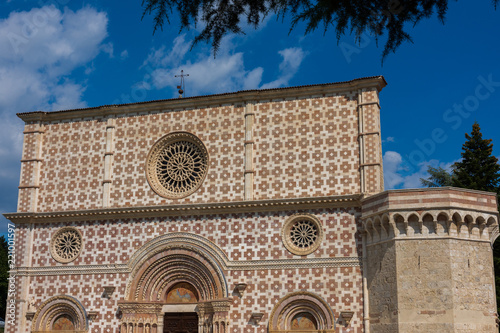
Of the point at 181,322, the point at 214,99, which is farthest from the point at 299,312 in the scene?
the point at 214,99

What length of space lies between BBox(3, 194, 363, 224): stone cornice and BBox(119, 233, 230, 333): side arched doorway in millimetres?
1216

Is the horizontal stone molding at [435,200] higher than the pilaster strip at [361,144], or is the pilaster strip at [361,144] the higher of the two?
the pilaster strip at [361,144]

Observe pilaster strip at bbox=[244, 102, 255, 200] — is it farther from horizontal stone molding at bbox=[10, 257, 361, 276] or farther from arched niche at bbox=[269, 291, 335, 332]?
arched niche at bbox=[269, 291, 335, 332]

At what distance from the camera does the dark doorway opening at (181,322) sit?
84.1 ft

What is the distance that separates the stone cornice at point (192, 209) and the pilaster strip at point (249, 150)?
2.07 feet

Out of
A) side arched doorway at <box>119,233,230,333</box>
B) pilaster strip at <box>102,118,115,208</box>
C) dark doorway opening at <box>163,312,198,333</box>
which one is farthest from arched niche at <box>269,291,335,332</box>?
pilaster strip at <box>102,118,115,208</box>

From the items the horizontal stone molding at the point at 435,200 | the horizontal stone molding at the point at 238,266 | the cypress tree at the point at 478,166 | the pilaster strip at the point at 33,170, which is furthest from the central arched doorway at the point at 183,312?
the cypress tree at the point at 478,166

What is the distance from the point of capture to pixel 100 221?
89.1ft

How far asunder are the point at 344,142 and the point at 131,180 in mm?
8876

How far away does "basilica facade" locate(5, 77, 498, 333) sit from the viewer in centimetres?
2216

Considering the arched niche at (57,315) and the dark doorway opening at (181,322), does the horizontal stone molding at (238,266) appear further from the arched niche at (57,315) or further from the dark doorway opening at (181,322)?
the dark doorway opening at (181,322)

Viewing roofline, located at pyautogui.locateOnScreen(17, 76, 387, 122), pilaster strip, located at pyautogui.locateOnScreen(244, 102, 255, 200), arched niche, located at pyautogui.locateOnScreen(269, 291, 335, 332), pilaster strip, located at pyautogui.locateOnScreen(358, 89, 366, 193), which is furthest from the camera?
pilaster strip, located at pyautogui.locateOnScreen(244, 102, 255, 200)

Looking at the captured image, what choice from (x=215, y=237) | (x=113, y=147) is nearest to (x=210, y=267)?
(x=215, y=237)

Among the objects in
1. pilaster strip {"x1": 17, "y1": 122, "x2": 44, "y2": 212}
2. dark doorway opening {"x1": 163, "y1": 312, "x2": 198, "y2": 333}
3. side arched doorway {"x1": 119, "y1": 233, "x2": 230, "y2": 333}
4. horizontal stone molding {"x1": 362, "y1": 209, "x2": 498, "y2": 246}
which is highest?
pilaster strip {"x1": 17, "y1": 122, "x2": 44, "y2": 212}
